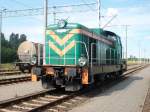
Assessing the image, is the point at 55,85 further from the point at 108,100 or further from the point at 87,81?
the point at 108,100

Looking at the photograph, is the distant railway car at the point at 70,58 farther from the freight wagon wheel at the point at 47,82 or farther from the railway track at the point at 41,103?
the railway track at the point at 41,103

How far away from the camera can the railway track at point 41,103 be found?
10.8 m

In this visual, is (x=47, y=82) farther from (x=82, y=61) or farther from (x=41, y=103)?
(x=41, y=103)

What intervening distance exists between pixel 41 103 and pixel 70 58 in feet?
11.4

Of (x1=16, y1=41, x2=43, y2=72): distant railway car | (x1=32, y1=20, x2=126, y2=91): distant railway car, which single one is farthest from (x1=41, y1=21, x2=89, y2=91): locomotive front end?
(x1=16, y1=41, x2=43, y2=72): distant railway car

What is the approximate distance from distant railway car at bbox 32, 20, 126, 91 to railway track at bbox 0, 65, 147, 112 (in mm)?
685

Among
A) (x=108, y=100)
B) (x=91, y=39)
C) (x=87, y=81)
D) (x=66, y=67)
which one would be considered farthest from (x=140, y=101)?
(x=91, y=39)

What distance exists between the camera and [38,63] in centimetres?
1526

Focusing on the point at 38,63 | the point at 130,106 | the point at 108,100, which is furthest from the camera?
the point at 38,63

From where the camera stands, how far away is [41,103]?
39.6 ft

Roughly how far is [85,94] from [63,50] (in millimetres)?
2260

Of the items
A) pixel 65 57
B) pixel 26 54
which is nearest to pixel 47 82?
pixel 65 57

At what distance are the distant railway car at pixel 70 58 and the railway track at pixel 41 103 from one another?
0.69 meters

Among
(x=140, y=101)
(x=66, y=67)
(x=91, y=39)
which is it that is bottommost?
(x=140, y=101)
